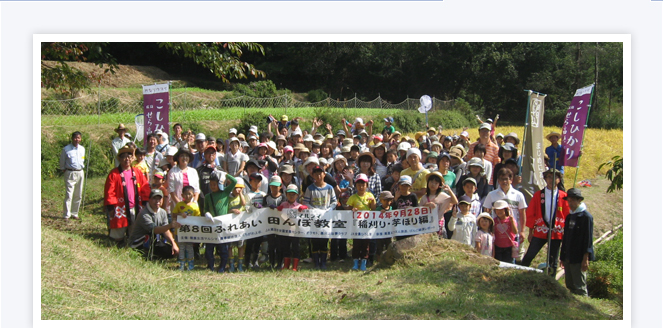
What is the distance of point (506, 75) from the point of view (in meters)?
41.7

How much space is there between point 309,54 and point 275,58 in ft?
9.57

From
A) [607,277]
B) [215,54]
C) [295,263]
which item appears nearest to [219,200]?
[295,263]

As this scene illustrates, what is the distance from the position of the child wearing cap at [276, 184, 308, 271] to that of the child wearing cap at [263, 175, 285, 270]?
78mm

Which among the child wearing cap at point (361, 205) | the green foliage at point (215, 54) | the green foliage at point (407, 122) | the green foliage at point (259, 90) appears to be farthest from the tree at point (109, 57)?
the green foliage at point (259, 90)

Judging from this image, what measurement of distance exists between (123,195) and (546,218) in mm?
6614

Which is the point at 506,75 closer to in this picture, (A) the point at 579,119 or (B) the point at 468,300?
(A) the point at 579,119

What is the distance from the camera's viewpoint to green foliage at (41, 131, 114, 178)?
15451 millimetres

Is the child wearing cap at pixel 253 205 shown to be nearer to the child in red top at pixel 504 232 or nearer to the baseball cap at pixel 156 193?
the baseball cap at pixel 156 193

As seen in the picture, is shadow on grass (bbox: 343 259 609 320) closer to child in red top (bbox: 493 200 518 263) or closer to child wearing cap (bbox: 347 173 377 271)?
child wearing cap (bbox: 347 173 377 271)

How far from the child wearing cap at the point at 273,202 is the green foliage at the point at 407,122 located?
1720cm

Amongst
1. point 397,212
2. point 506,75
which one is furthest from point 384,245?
point 506,75

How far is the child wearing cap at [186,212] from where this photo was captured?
8.60 m

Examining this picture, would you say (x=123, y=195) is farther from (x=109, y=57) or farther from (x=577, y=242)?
(x=577, y=242)

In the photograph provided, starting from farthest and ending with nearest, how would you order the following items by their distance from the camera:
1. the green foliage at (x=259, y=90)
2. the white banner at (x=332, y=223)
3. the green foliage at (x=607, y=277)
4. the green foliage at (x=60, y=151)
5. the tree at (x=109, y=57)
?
1. the green foliage at (x=259, y=90)
2. the green foliage at (x=60, y=151)
3. the tree at (x=109, y=57)
4. the green foliage at (x=607, y=277)
5. the white banner at (x=332, y=223)
